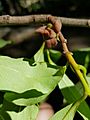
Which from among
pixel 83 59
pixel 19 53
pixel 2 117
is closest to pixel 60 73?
pixel 2 117

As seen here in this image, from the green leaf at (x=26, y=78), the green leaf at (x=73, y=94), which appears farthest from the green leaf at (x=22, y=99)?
the green leaf at (x=73, y=94)

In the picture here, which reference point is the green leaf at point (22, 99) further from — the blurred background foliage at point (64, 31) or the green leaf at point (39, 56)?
the blurred background foliage at point (64, 31)

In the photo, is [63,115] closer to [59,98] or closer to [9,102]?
[9,102]

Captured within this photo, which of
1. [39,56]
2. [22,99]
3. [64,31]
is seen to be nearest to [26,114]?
[22,99]

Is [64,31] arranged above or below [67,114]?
below

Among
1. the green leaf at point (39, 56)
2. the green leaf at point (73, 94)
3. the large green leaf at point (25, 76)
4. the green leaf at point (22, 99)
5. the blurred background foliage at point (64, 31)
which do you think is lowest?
the blurred background foliage at point (64, 31)

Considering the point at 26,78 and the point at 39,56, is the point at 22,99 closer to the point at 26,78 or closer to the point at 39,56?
the point at 26,78

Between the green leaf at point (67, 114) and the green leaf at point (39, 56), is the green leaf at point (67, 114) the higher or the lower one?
the lower one

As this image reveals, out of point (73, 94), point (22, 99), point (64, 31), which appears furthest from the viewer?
point (64, 31)

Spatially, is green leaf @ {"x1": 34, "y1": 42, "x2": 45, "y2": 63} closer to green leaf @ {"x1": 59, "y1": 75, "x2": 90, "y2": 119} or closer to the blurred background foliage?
green leaf @ {"x1": 59, "y1": 75, "x2": 90, "y2": 119}
